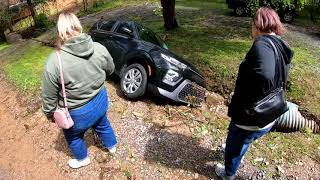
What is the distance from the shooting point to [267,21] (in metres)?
3.71

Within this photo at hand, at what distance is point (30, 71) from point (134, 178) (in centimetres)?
534

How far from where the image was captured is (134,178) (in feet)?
17.1

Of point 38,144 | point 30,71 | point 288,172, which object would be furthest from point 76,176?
point 30,71

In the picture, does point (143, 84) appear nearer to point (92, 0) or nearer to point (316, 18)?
point (316, 18)

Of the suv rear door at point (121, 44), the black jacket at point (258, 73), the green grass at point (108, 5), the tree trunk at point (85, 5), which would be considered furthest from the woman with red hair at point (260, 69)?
the tree trunk at point (85, 5)

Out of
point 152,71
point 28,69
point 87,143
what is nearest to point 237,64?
point 152,71

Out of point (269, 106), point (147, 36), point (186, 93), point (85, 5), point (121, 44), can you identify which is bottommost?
point (85, 5)

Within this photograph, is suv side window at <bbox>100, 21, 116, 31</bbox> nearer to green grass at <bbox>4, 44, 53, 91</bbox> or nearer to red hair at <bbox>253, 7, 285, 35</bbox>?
green grass at <bbox>4, 44, 53, 91</bbox>

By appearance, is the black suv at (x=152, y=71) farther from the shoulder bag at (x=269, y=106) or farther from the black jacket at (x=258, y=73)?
the shoulder bag at (x=269, y=106)

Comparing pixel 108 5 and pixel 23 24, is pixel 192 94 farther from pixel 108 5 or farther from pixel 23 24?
pixel 23 24

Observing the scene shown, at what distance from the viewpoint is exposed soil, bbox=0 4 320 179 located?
5.34 metres

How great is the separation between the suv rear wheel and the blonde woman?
215 centimetres

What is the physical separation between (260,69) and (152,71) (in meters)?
3.77

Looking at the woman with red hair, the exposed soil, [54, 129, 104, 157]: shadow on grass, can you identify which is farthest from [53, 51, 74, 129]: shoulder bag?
the woman with red hair
